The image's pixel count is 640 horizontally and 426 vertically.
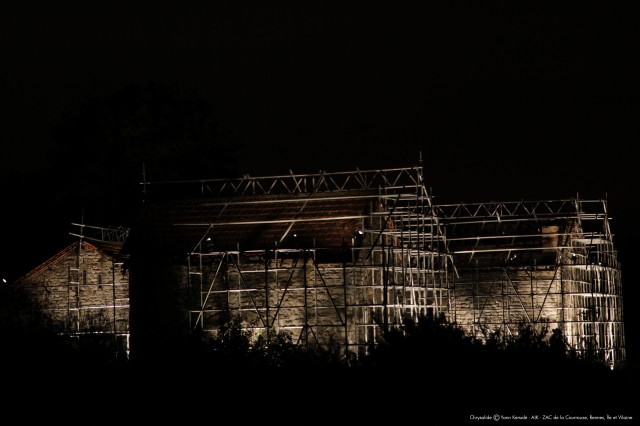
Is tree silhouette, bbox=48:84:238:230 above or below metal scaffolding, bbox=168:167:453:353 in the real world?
above

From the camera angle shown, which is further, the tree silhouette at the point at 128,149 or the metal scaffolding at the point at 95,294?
the tree silhouette at the point at 128,149

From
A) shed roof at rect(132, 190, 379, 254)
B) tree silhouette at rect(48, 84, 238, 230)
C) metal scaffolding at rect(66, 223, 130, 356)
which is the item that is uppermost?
tree silhouette at rect(48, 84, 238, 230)

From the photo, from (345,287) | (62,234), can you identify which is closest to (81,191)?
(62,234)

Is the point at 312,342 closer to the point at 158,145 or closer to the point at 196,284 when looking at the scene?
the point at 196,284

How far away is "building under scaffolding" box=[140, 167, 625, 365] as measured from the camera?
133 ft

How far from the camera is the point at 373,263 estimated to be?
41125 millimetres

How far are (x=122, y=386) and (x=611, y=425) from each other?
9.68 meters

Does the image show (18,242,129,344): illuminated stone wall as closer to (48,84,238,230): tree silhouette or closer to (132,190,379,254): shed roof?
(132,190,379,254): shed roof

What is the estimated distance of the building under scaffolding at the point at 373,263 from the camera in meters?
40.6

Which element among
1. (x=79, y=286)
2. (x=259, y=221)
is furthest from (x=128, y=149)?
(x=259, y=221)

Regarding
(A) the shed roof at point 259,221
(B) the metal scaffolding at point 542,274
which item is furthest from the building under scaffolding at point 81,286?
(B) the metal scaffolding at point 542,274

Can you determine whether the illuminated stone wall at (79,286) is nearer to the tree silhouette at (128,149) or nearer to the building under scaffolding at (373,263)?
the building under scaffolding at (373,263)

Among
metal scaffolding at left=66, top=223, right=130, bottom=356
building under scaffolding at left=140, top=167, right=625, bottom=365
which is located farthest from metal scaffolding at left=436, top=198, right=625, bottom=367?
metal scaffolding at left=66, top=223, right=130, bottom=356

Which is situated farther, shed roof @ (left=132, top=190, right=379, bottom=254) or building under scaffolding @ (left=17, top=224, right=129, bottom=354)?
building under scaffolding @ (left=17, top=224, right=129, bottom=354)
